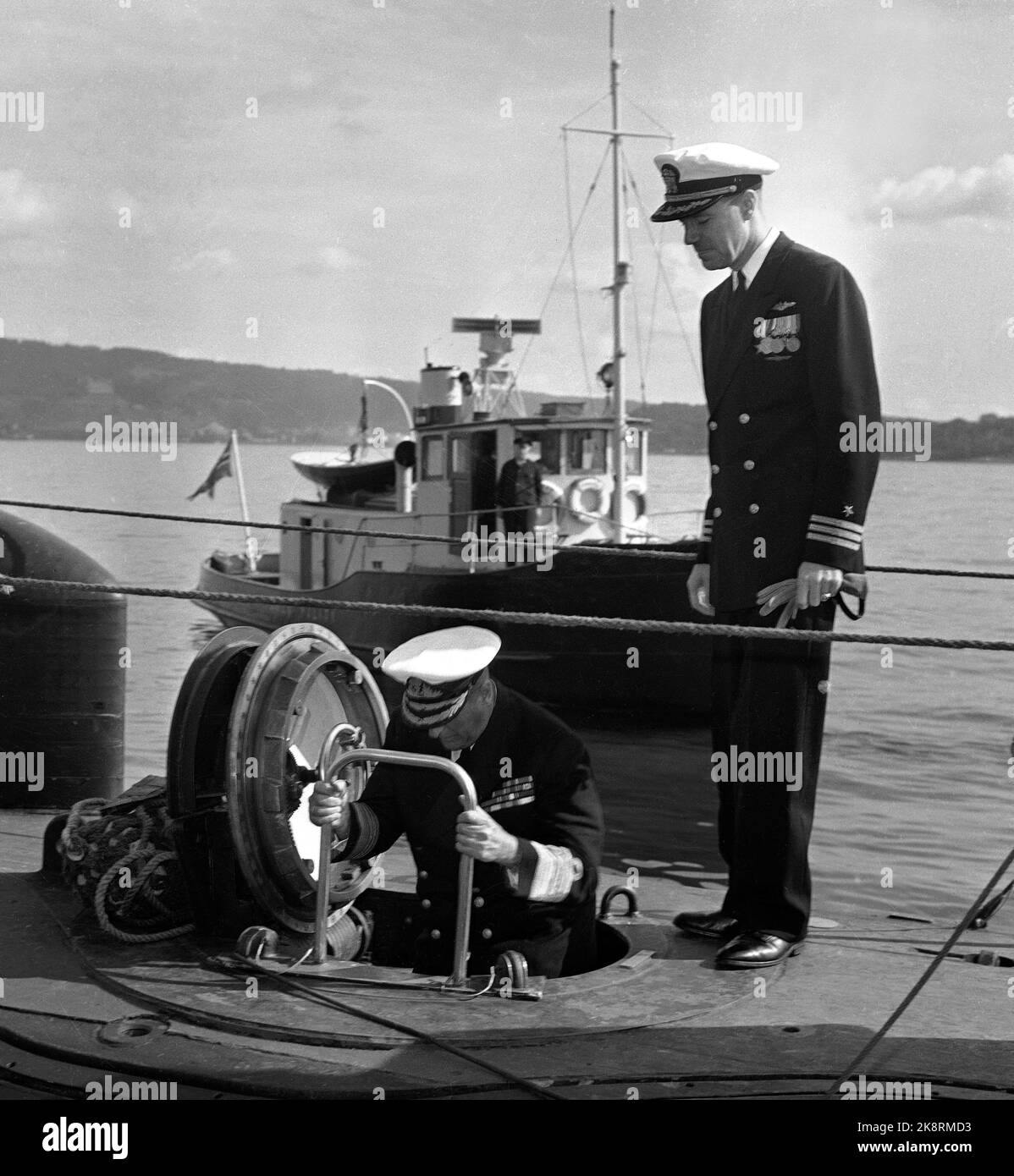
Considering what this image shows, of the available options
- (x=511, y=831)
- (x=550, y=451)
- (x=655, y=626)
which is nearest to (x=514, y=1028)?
(x=511, y=831)

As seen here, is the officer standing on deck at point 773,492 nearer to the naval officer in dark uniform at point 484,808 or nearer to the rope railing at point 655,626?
the rope railing at point 655,626

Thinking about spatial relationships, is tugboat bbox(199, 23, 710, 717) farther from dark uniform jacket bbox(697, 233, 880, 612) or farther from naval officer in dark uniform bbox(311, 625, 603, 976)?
naval officer in dark uniform bbox(311, 625, 603, 976)

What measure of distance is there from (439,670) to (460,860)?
0.49 metres

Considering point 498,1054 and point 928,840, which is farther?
point 928,840

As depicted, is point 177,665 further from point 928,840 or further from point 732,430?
point 732,430

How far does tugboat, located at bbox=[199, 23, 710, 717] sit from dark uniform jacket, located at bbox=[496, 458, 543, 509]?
196 millimetres

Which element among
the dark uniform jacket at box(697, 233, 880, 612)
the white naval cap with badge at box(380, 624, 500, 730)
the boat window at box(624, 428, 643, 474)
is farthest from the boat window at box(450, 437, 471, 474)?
the white naval cap with badge at box(380, 624, 500, 730)

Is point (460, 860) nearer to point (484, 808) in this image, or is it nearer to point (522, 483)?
point (484, 808)

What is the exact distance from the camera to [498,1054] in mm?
3668

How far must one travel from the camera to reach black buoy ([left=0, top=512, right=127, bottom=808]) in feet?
21.3

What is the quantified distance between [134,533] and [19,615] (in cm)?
6032

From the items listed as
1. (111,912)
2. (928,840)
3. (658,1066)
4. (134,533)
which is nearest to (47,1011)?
(111,912)

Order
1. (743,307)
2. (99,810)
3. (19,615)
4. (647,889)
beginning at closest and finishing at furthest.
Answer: (743,307)
(99,810)
(647,889)
(19,615)

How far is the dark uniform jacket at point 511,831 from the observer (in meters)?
4.12
